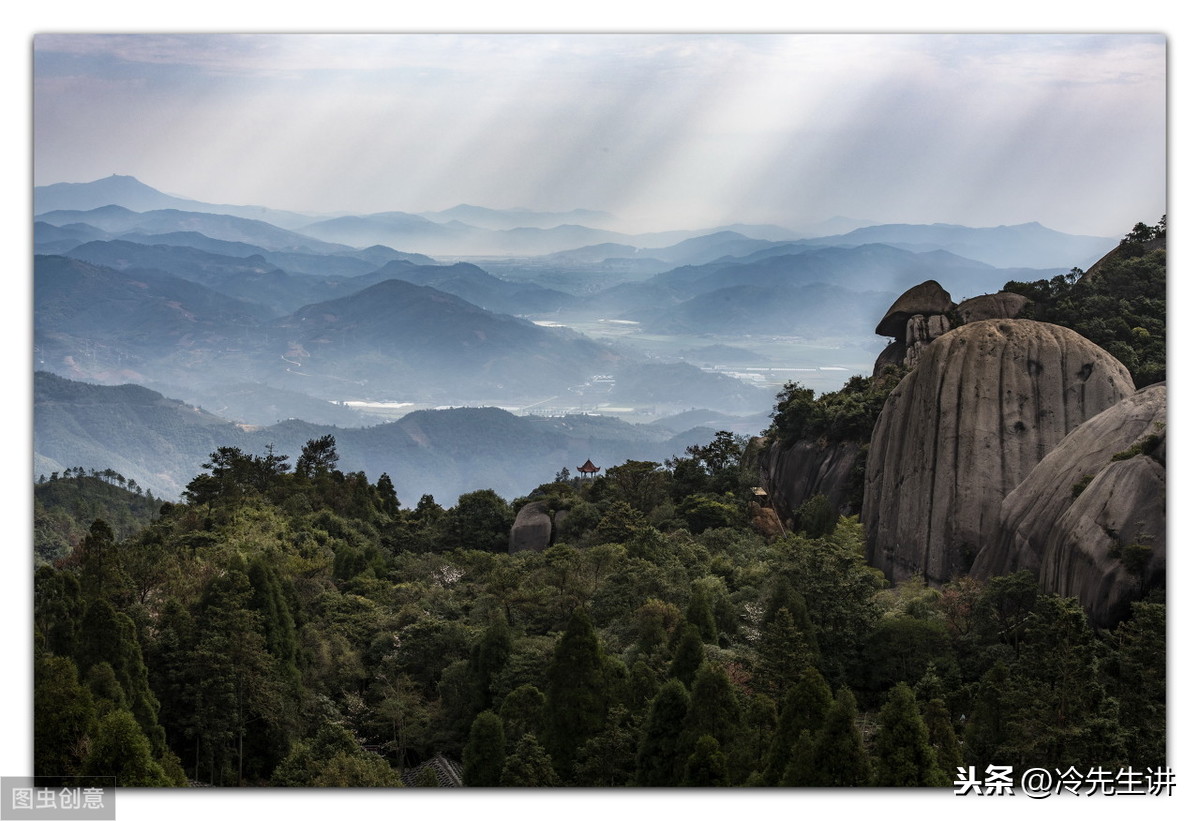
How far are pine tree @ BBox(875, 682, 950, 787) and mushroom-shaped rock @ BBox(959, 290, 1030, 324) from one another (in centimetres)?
1306

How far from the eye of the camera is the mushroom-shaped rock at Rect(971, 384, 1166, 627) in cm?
996

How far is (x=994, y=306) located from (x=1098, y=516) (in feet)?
35.1

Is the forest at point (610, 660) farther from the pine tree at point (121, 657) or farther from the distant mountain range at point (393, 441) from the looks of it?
the distant mountain range at point (393, 441)

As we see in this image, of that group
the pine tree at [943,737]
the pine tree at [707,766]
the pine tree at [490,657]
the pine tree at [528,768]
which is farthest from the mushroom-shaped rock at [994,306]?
the pine tree at [528,768]

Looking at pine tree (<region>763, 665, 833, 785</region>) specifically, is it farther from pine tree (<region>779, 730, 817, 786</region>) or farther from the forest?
pine tree (<region>779, 730, 817, 786</region>)

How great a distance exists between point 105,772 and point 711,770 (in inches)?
181

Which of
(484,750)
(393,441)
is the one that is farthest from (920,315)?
(393,441)

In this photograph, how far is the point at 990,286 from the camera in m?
21.7

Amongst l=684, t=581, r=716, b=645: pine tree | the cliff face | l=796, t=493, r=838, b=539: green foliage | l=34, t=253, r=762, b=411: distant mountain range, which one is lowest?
l=684, t=581, r=716, b=645: pine tree

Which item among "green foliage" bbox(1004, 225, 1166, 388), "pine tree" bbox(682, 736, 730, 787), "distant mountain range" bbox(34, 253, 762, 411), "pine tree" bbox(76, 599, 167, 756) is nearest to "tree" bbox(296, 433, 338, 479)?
"green foliage" bbox(1004, 225, 1166, 388)

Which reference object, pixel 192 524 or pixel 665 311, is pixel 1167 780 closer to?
pixel 192 524

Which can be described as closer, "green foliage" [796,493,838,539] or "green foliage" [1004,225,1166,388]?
"green foliage" [1004,225,1166,388]

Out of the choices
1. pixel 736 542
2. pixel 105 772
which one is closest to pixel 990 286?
pixel 736 542

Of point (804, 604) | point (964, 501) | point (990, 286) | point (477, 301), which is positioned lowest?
point (804, 604)
